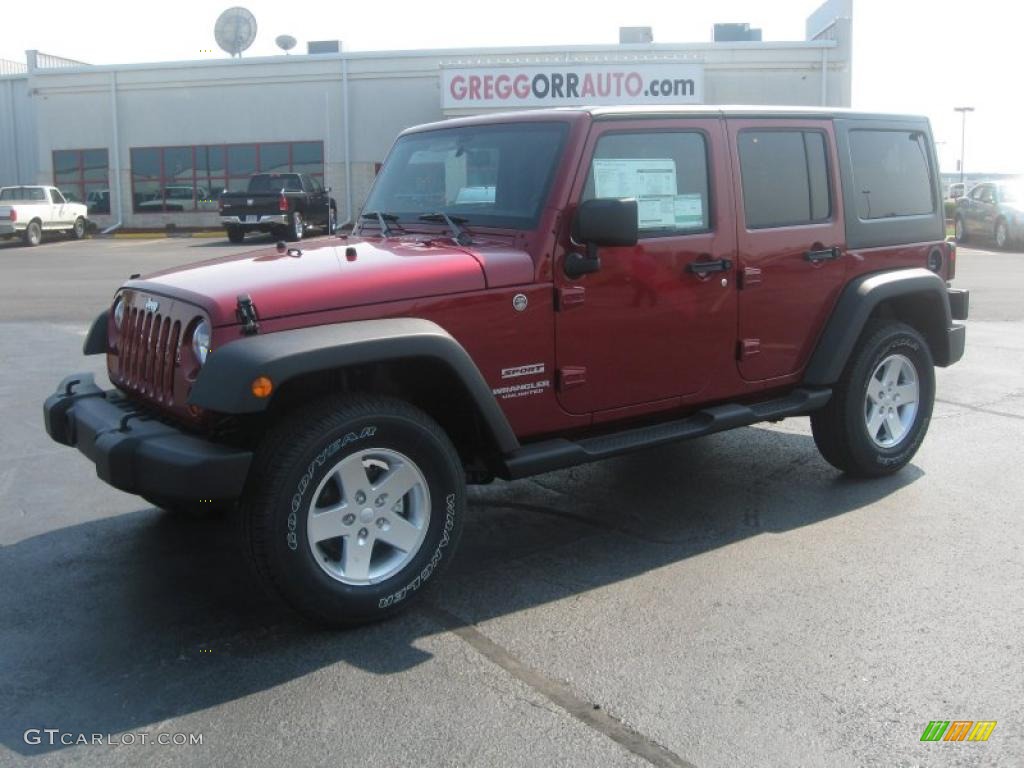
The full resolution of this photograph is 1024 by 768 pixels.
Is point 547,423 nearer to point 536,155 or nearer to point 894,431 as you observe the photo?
point 536,155

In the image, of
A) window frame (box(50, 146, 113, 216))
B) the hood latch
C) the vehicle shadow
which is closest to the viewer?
the vehicle shadow

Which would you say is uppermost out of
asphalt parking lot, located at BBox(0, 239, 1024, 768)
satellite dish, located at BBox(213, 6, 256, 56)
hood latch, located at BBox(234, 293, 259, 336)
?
satellite dish, located at BBox(213, 6, 256, 56)

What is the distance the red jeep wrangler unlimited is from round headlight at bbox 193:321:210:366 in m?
0.03

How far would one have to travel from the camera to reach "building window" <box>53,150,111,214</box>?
118 ft

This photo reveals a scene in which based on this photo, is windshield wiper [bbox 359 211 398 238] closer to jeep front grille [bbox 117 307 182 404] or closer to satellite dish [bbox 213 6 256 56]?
jeep front grille [bbox 117 307 182 404]

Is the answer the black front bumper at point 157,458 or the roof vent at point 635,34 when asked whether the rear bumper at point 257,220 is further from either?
the black front bumper at point 157,458

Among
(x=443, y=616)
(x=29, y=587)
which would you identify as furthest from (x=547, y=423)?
(x=29, y=587)

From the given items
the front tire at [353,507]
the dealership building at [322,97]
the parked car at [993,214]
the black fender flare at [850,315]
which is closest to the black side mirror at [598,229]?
the front tire at [353,507]

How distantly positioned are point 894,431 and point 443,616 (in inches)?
125

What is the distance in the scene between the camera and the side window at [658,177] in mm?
4836

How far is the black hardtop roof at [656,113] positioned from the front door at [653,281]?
4 centimetres

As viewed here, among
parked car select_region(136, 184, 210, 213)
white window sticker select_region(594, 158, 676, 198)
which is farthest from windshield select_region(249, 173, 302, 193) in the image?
white window sticker select_region(594, 158, 676, 198)

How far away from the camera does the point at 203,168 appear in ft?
116

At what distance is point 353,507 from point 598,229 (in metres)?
1.52
